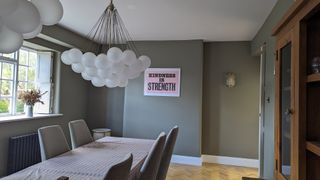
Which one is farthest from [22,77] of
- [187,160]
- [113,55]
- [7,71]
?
[187,160]

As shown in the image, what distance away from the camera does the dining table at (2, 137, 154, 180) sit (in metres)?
1.72

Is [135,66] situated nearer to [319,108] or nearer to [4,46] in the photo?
[4,46]

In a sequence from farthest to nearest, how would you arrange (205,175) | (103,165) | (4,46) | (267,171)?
1. (205,175)
2. (267,171)
3. (103,165)
4. (4,46)

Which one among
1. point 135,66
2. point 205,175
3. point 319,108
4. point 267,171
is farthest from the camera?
point 205,175

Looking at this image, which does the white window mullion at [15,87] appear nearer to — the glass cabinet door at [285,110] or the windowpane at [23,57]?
the windowpane at [23,57]

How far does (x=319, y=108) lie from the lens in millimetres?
1157

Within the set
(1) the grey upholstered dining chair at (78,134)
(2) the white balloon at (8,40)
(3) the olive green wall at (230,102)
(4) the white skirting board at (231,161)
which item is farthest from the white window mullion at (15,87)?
(4) the white skirting board at (231,161)

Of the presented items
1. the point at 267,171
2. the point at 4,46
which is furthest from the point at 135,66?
the point at 267,171

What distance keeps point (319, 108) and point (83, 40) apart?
452 cm

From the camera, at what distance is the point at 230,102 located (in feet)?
15.8

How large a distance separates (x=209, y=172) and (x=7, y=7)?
387 cm

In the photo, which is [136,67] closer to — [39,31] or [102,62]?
[102,62]

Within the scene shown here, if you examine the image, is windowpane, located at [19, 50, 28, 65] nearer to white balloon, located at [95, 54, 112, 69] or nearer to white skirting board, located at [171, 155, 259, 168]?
white balloon, located at [95, 54, 112, 69]

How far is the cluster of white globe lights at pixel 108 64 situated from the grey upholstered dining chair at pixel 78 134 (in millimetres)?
637
